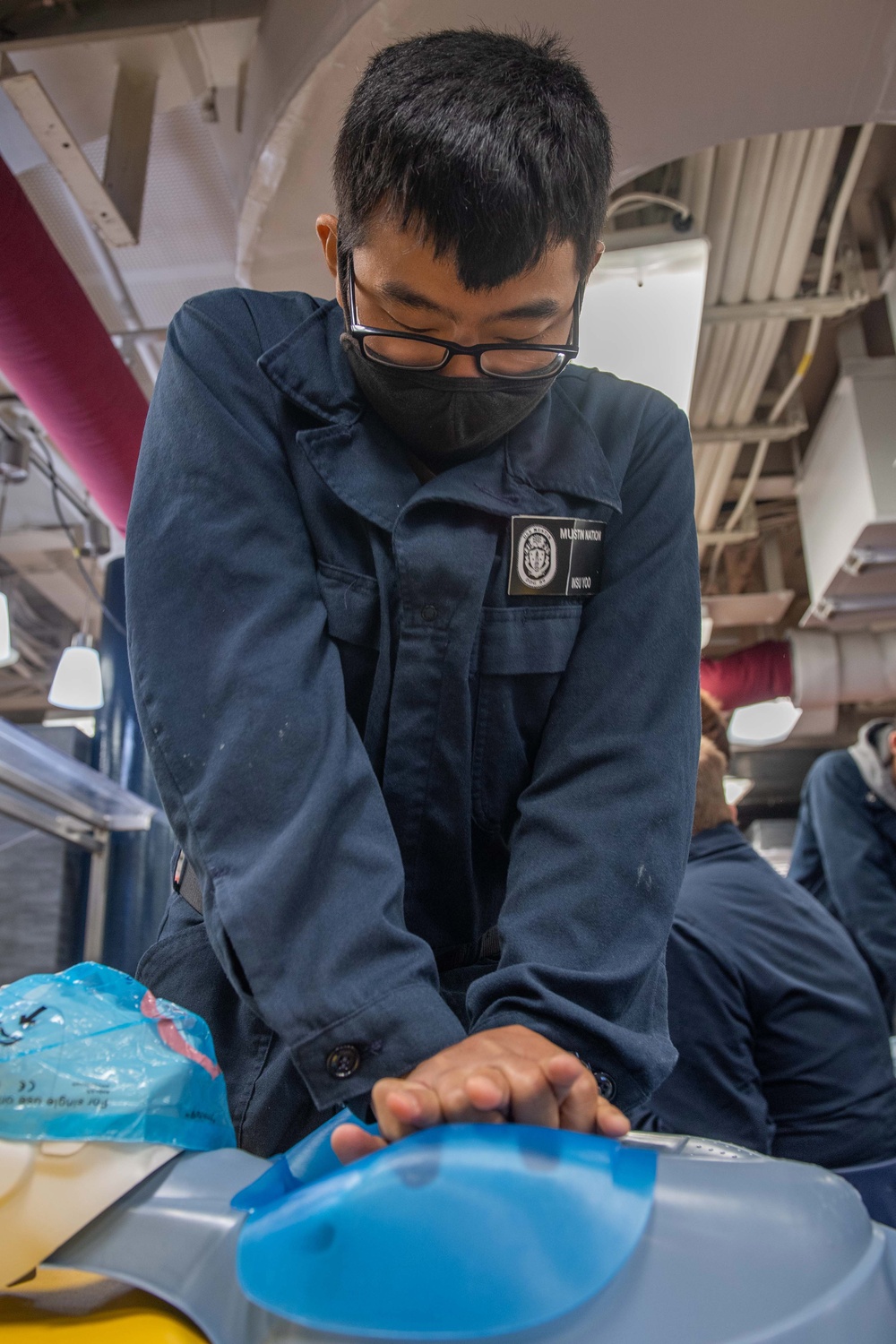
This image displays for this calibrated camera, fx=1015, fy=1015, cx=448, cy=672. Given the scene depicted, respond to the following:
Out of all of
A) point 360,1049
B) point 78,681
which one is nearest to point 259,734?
point 360,1049

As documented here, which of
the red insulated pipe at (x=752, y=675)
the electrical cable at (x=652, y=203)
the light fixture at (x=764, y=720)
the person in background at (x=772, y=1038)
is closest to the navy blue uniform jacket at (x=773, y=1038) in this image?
the person in background at (x=772, y=1038)

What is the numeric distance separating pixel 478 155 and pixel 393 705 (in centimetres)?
46

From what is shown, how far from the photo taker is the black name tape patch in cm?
95

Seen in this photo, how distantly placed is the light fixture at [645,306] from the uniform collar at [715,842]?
110 cm

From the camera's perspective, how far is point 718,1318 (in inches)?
18.2

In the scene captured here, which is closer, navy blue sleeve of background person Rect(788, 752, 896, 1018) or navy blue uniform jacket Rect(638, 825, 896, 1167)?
navy blue uniform jacket Rect(638, 825, 896, 1167)

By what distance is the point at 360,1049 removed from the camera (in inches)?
27.4

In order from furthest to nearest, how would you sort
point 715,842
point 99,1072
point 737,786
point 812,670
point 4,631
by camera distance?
1. point 737,786
2. point 812,670
3. point 4,631
4. point 715,842
5. point 99,1072

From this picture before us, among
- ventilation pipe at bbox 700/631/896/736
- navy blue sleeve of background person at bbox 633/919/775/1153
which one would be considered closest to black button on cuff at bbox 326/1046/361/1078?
navy blue sleeve of background person at bbox 633/919/775/1153

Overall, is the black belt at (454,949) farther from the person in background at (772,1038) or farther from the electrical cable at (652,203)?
the electrical cable at (652,203)

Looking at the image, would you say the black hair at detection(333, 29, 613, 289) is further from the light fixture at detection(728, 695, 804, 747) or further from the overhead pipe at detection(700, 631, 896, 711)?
the light fixture at detection(728, 695, 804, 747)

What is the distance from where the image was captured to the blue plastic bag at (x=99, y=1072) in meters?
0.59

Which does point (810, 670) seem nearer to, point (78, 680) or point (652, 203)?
point (652, 203)

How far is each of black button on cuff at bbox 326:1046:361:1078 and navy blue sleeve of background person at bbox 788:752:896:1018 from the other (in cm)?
227
